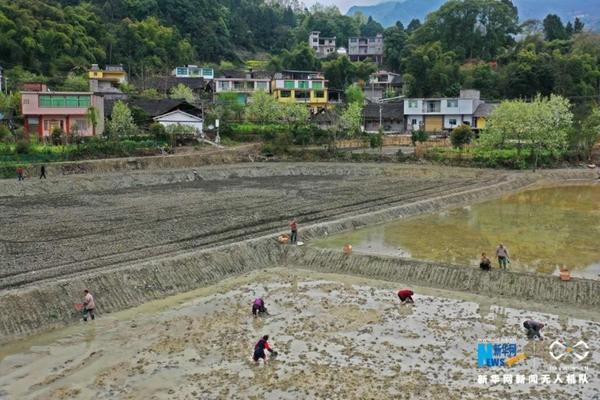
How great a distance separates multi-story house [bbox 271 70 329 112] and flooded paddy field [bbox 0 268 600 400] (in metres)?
63.0

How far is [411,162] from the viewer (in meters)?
54.5

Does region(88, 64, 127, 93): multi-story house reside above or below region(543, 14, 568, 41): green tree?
below

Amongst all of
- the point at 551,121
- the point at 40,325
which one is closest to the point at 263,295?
the point at 40,325

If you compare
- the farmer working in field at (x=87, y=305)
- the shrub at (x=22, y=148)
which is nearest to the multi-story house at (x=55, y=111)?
the shrub at (x=22, y=148)

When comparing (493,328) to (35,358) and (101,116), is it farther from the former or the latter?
(101,116)

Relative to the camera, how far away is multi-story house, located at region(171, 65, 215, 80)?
8850 cm

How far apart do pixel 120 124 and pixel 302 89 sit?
34.6 m

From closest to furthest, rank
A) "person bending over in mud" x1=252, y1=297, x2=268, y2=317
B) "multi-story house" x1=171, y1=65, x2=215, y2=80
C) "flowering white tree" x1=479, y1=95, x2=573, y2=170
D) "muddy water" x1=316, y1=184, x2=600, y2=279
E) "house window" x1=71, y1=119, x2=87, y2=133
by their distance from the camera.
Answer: "person bending over in mud" x1=252, y1=297, x2=268, y2=317 → "muddy water" x1=316, y1=184, x2=600, y2=279 → "flowering white tree" x1=479, y1=95, x2=573, y2=170 → "house window" x1=71, y1=119, x2=87, y2=133 → "multi-story house" x1=171, y1=65, x2=215, y2=80

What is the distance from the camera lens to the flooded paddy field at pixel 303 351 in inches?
514

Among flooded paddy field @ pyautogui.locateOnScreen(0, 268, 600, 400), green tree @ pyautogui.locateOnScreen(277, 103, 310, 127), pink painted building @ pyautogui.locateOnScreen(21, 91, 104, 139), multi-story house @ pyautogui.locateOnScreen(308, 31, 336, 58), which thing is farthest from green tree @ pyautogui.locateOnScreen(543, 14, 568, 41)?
flooded paddy field @ pyautogui.locateOnScreen(0, 268, 600, 400)

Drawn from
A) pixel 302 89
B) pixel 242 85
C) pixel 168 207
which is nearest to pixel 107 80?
pixel 242 85

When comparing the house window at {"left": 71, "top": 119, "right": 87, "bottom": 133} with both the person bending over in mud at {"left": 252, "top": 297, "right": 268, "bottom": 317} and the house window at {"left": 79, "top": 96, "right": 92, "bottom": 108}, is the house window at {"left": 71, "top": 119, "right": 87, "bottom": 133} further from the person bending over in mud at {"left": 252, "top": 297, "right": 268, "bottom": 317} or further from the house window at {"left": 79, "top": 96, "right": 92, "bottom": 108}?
the person bending over in mud at {"left": 252, "top": 297, "right": 268, "bottom": 317}

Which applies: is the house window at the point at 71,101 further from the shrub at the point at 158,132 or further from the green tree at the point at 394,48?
the green tree at the point at 394,48

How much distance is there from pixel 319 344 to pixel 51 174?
31.7m
